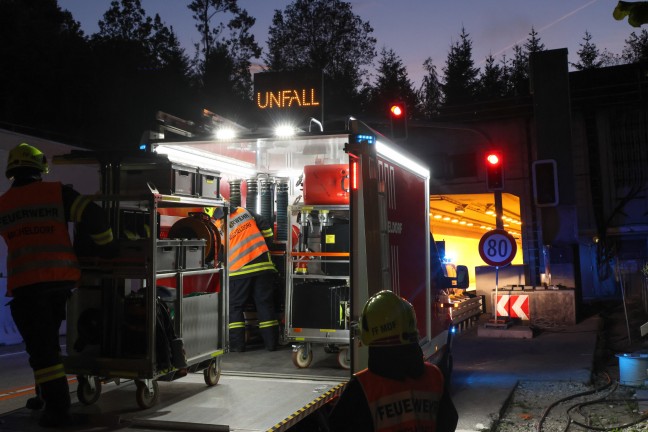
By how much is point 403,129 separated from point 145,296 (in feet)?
23.5

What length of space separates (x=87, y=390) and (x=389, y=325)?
3472 millimetres

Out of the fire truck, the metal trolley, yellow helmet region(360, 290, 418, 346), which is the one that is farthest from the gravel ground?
yellow helmet region(360, 290, 418, 346)

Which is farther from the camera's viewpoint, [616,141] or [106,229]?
[616,141]

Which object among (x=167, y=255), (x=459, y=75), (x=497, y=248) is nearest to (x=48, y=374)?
(x=167, y=255)

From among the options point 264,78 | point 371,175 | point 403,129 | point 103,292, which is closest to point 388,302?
point 371,175

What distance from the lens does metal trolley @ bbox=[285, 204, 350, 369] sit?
7176 mm

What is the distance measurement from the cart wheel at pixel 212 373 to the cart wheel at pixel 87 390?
939mm

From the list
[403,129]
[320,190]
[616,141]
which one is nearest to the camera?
[320,190]

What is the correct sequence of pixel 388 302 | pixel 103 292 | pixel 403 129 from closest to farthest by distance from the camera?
pixel 388 302, pixel 103 292, pixel 403 129

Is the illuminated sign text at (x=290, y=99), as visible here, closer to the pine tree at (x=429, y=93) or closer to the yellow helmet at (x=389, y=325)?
the yellow helmet at (x=389, y=325)

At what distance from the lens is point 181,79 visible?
3981 centimetres

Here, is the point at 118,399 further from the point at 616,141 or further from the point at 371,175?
the point at 616,141

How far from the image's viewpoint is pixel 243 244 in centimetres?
798

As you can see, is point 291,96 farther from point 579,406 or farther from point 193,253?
point 579,406
